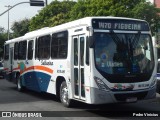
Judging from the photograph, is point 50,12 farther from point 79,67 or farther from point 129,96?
point 129,96

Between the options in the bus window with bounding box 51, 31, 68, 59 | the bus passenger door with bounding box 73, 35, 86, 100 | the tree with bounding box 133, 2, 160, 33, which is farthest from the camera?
the tree with bounding box 133, 2, 160, 33

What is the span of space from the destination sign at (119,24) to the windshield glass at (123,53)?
0.21 metres

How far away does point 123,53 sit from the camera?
11.5 m

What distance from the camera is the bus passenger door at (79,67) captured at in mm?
11898

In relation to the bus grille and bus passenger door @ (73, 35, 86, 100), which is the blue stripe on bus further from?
the bus grille

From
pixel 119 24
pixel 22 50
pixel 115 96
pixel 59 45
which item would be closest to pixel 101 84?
pixel 115 96

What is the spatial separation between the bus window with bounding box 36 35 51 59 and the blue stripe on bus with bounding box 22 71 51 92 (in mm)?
798

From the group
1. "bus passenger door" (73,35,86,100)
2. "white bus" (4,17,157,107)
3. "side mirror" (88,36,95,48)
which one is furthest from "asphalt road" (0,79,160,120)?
"side mirror" (88,36,95,48)

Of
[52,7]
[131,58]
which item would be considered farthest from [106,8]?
[131,58]

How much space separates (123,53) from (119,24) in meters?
0.98

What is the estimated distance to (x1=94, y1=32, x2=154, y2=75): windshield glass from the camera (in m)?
11.3

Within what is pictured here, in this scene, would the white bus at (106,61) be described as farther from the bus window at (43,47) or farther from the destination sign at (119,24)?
the bus window at (43,47)

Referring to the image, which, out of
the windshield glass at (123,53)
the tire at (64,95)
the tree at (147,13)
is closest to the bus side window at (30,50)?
the tire at (64,95)

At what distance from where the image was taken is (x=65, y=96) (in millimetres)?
13430
